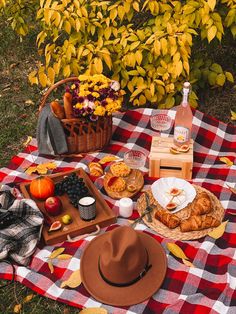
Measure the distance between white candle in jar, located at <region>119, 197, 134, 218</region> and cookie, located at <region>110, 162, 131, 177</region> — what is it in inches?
9.8

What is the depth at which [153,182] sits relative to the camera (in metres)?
A: 3.21

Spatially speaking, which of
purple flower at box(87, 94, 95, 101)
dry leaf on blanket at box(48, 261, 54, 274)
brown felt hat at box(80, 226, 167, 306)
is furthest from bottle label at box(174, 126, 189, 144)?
dry leaf on blanket at box(48, 261, 54, 274)

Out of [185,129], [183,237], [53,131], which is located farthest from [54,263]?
[185,129]

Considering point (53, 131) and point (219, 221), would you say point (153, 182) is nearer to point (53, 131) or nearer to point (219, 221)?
point (219, 221)

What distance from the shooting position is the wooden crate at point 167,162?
3.12m

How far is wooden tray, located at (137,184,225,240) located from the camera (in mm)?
2754

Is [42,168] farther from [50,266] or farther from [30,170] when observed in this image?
[50,266]

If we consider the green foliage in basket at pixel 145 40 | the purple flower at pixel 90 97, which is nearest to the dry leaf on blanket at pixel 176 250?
the purple flower at pixel 90 97

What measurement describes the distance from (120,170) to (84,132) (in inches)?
17.9

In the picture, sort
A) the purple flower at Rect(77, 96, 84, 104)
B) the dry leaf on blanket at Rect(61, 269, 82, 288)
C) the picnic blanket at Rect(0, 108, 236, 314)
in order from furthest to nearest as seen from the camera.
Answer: the purple flower at Rect(77, 96, 84, 104) → the dry leaf on blanket at Rect(61, 269, 82, 288) → the picnic blanket at Rect(0, 108, 236, 314)

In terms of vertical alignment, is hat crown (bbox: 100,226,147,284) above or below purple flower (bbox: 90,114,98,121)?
below

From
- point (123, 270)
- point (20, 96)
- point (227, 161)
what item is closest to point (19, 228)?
point (123, 270)

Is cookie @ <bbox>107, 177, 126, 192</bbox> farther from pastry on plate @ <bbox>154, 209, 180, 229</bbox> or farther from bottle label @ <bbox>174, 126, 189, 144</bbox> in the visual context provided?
bottle label @ <bbox>174, 126, 189, 144</bbox>

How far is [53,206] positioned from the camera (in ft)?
9.36
